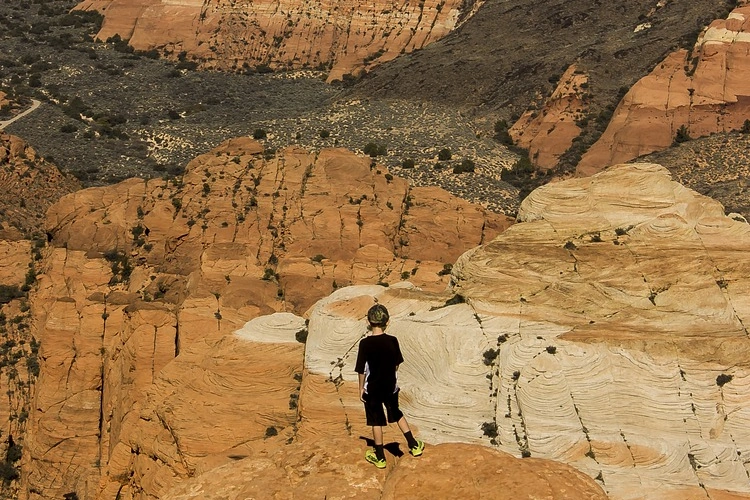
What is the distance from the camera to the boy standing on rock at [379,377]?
20.6 metres

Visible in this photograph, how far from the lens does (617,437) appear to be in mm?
28094

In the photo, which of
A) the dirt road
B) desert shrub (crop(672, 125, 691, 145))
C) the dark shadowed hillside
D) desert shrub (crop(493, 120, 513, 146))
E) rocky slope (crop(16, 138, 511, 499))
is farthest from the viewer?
the dirt road

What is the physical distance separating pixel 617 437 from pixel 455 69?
116m

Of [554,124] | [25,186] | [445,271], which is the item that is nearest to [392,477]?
[445,271]

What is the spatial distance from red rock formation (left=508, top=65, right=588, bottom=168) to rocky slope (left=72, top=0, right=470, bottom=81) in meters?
52.8

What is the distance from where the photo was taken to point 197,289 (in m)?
46.2

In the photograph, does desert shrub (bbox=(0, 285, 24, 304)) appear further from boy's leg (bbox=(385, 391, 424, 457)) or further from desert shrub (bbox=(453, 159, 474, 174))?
desert shrub (bbox=(453, 159, 474, 174))

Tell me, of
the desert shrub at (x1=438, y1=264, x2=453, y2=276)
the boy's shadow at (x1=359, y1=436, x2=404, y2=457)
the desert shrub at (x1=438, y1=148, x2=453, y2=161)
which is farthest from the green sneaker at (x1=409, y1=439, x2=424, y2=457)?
the desert shrub at (x1=438, y1=148, x2=453, y2=161)

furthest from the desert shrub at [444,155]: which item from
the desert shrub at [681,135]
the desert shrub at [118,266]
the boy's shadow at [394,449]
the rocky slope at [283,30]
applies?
the boy's shadow at [394,449]

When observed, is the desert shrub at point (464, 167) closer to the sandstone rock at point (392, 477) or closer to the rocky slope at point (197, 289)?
the rocky slope at point (197, 289)

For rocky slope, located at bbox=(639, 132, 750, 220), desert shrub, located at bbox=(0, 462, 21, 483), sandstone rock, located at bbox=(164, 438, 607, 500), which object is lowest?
desert shrub, located at bbox=(0, 462, 21, 483)

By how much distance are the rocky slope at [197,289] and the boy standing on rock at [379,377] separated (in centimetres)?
919

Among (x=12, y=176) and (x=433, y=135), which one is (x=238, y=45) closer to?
(x=433, y=135)

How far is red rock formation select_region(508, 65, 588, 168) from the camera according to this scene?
11312cm
